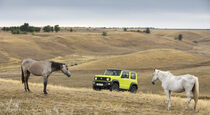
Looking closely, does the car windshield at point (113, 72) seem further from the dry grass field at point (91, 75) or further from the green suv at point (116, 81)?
the dry grass field at point (91, 75)

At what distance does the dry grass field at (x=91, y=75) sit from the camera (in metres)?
14.8

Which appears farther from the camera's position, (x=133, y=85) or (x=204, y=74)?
(x=204, y=74)

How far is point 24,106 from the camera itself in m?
13.9

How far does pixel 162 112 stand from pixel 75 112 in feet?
13.7

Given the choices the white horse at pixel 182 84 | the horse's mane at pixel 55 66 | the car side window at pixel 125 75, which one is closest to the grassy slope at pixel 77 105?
the white horse at pixel 182 84

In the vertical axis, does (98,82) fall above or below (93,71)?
above

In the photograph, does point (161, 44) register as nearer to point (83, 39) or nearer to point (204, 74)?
point (83, 39)

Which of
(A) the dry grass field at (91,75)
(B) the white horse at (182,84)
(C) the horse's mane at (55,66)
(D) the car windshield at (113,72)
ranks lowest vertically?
(A) the dry grass field at (91,75)

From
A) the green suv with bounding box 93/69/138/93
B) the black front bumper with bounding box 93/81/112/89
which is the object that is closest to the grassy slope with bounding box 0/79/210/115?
the black front bumper with bounding box 93/81/112/89

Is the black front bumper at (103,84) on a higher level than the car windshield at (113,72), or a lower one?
lower

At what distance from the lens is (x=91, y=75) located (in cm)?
4891

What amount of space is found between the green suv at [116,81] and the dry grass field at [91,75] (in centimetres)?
127

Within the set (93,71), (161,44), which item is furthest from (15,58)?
(161,44)

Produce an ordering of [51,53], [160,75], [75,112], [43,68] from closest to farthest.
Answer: [75,112] → [160,75] → [43,68] → [51,53]
